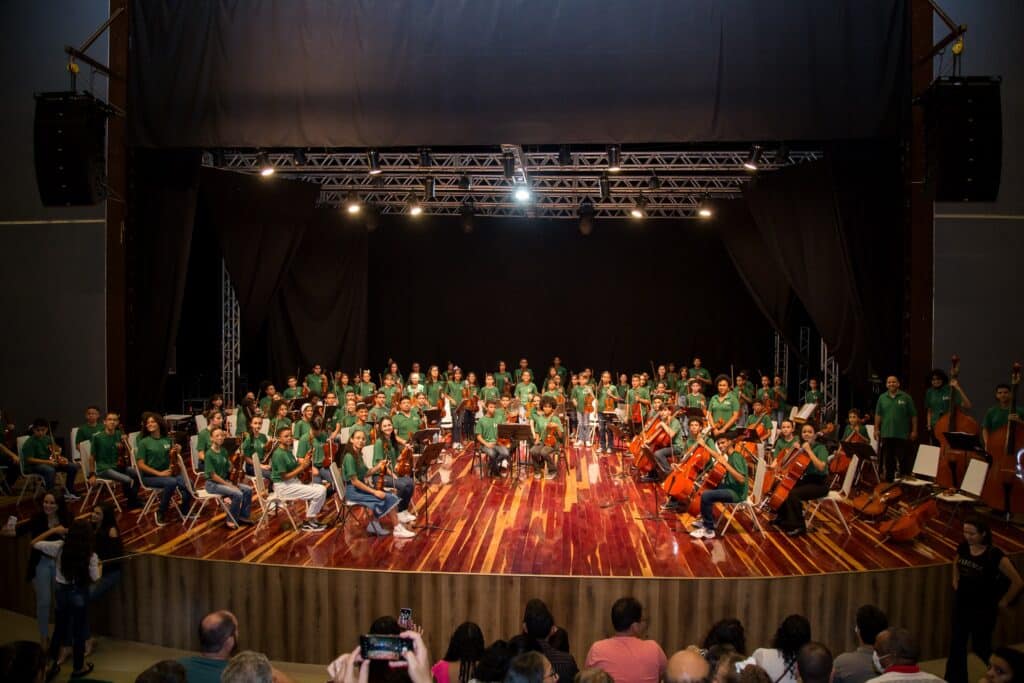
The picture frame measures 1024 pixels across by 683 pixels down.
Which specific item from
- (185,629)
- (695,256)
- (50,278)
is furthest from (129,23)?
(695,256)

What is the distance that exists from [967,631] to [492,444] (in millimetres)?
7947

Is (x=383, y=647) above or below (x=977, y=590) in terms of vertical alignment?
above

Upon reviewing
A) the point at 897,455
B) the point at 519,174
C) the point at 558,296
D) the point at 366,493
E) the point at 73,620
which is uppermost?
the point at 519,174

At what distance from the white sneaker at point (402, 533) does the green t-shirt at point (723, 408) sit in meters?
5.63

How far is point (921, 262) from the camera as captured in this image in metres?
11.6

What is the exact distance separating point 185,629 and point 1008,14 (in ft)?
43.8

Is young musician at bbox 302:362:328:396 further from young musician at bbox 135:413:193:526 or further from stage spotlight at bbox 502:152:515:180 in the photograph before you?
young musician at bbox 135:413:193:526

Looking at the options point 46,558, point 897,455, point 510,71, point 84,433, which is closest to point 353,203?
point 510,71

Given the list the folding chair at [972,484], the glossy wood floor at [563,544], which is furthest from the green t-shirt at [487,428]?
the folding chair at [972,484]

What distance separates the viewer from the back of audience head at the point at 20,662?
3.49 m

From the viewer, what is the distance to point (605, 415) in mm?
14672

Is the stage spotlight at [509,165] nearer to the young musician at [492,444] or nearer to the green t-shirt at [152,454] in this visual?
the young musician at [492,444]

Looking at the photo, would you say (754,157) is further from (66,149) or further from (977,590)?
(66,149)

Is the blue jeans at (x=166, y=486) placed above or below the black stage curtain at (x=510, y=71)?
below
